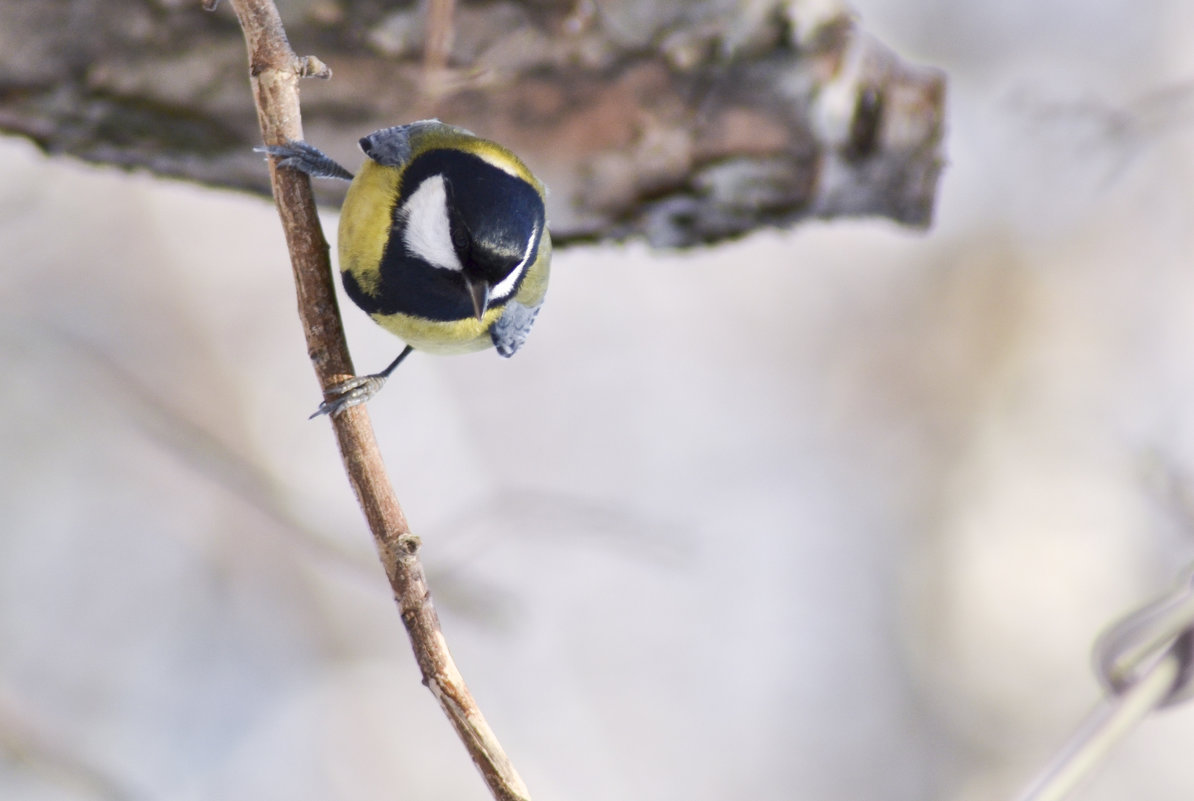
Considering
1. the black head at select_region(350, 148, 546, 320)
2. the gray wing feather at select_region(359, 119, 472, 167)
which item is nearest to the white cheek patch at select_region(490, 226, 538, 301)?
the black head at select_region(350, 148, 546, 320)

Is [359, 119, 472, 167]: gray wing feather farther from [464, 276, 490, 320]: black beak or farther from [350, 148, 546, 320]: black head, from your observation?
[464, 276, 490, 320]: black beak

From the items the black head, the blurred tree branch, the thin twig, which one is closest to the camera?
the thin twig

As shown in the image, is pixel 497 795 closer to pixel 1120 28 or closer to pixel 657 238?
pixel 657 238

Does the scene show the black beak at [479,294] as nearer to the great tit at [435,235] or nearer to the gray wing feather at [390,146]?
the great tit at [435,235]

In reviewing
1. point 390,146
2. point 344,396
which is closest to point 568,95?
point 390,146

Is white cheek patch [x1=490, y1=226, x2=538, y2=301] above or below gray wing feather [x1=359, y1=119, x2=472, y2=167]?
below

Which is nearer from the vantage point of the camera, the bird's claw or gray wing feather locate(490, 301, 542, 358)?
the bird's claw

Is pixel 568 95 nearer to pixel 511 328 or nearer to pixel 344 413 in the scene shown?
pixel 511 328
